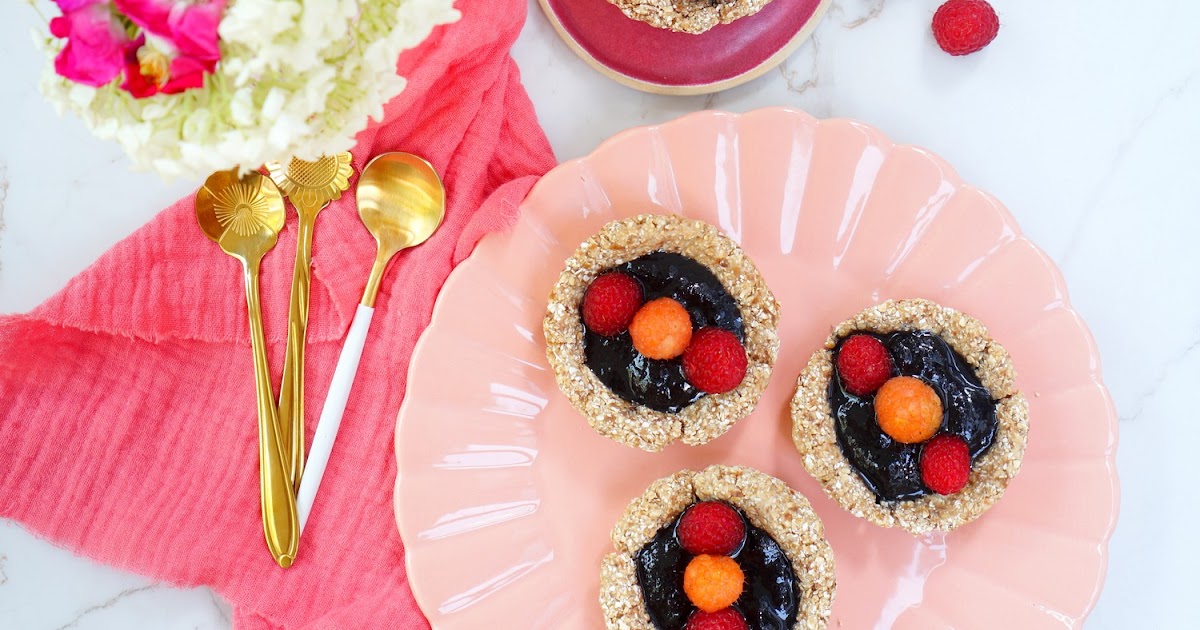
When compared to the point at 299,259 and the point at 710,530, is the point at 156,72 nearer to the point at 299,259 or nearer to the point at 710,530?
the point at 299,259

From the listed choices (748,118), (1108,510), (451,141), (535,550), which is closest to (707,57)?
(748,118)

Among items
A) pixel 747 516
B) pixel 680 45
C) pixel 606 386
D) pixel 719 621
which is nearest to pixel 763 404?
pixel 747 516

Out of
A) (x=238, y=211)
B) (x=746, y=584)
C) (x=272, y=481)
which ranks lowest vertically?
(x=272, y=481)

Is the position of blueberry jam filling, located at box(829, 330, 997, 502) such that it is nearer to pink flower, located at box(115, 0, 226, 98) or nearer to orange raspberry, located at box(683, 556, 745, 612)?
orange raspberry, located at box(683, 556, 745, 612)

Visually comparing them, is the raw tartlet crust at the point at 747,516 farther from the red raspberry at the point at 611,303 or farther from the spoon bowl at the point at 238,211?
the spoon bowl at the point at 238,211

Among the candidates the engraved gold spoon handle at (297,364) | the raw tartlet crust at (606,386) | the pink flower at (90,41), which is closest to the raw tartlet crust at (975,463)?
the raw tartlet crust at (606,386)

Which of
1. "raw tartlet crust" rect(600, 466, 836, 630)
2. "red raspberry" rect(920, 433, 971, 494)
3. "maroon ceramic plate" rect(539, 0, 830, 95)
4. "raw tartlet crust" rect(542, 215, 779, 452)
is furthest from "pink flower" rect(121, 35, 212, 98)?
"red raspberry" rect(920, 433, 971, 494)
